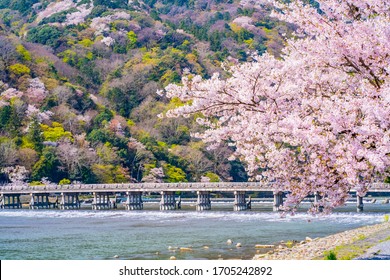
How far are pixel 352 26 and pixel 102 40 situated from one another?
9724cm

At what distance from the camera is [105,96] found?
84812 mm

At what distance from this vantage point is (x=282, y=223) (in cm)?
3781

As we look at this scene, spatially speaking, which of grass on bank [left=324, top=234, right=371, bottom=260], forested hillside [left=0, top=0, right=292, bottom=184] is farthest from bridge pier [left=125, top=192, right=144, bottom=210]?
grass on bank [left=324, top=234, right=371, bottom=260]

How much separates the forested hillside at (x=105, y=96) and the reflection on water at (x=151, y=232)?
51.1ft

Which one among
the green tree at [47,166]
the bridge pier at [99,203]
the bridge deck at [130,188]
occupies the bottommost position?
the bridge pier at [99,203]

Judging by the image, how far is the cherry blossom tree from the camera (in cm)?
1012

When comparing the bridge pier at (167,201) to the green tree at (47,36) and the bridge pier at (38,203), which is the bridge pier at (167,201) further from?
the green tree at (47,36)

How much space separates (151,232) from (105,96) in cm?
5300

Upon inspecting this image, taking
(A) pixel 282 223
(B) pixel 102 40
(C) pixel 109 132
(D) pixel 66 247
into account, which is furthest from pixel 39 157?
(B) pixel 102 40

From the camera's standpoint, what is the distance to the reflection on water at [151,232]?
25734 mm

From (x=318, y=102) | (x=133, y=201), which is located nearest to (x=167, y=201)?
(x=133, y=201)

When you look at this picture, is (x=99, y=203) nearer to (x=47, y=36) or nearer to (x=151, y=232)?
(x=151, y=232)

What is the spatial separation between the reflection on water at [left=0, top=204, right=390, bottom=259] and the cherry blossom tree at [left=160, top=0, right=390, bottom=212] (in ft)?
38.2

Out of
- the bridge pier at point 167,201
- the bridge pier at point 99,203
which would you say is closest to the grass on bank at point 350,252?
the bridge pier at point 167,201
